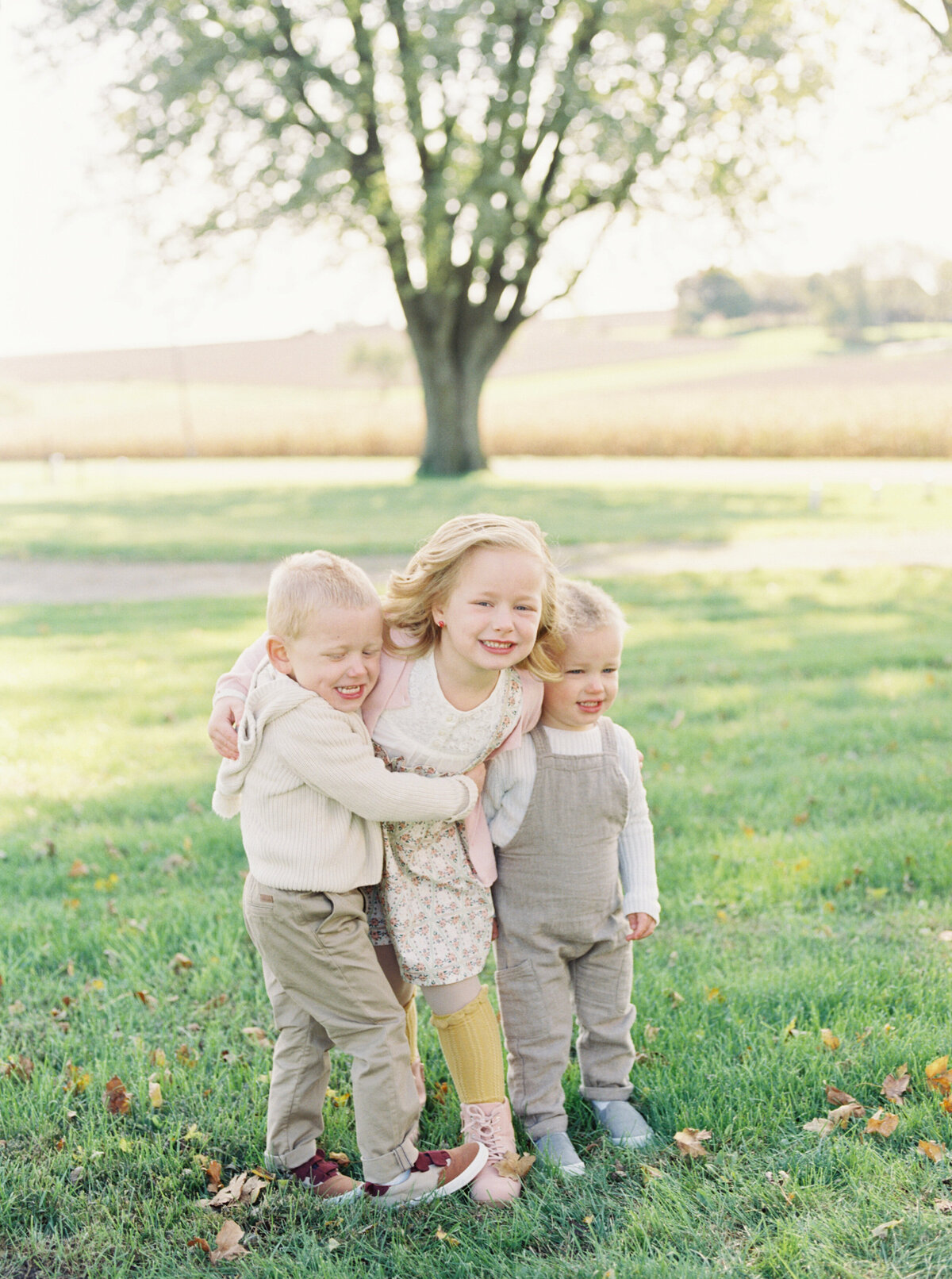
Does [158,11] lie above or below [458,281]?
above

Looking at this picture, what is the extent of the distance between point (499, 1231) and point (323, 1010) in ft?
2.11

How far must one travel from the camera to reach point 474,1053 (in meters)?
2.92

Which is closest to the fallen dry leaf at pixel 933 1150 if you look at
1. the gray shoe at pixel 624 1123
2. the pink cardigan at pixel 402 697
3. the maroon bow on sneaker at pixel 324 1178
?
the gray shoe at pixel 624 1123

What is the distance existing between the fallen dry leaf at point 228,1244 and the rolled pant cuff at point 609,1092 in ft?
3.27

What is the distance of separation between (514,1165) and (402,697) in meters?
1.21

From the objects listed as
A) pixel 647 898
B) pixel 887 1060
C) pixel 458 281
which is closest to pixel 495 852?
pixel 647 898

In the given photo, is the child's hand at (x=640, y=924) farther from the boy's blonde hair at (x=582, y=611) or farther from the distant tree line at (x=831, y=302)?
the distant tree line at (x=831, y=302)

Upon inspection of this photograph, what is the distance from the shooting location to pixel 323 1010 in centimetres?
277

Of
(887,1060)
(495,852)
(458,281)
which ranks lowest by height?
(887,1060)

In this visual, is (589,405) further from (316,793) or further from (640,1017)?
(316,793)

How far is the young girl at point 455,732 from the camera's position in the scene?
2777 millimetres

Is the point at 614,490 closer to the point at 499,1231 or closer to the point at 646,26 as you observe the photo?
the point at 646,26

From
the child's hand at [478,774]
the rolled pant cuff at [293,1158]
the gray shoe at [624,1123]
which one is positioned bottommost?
the gray shoe at [624,1123]

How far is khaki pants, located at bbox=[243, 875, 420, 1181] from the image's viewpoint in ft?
8.94
